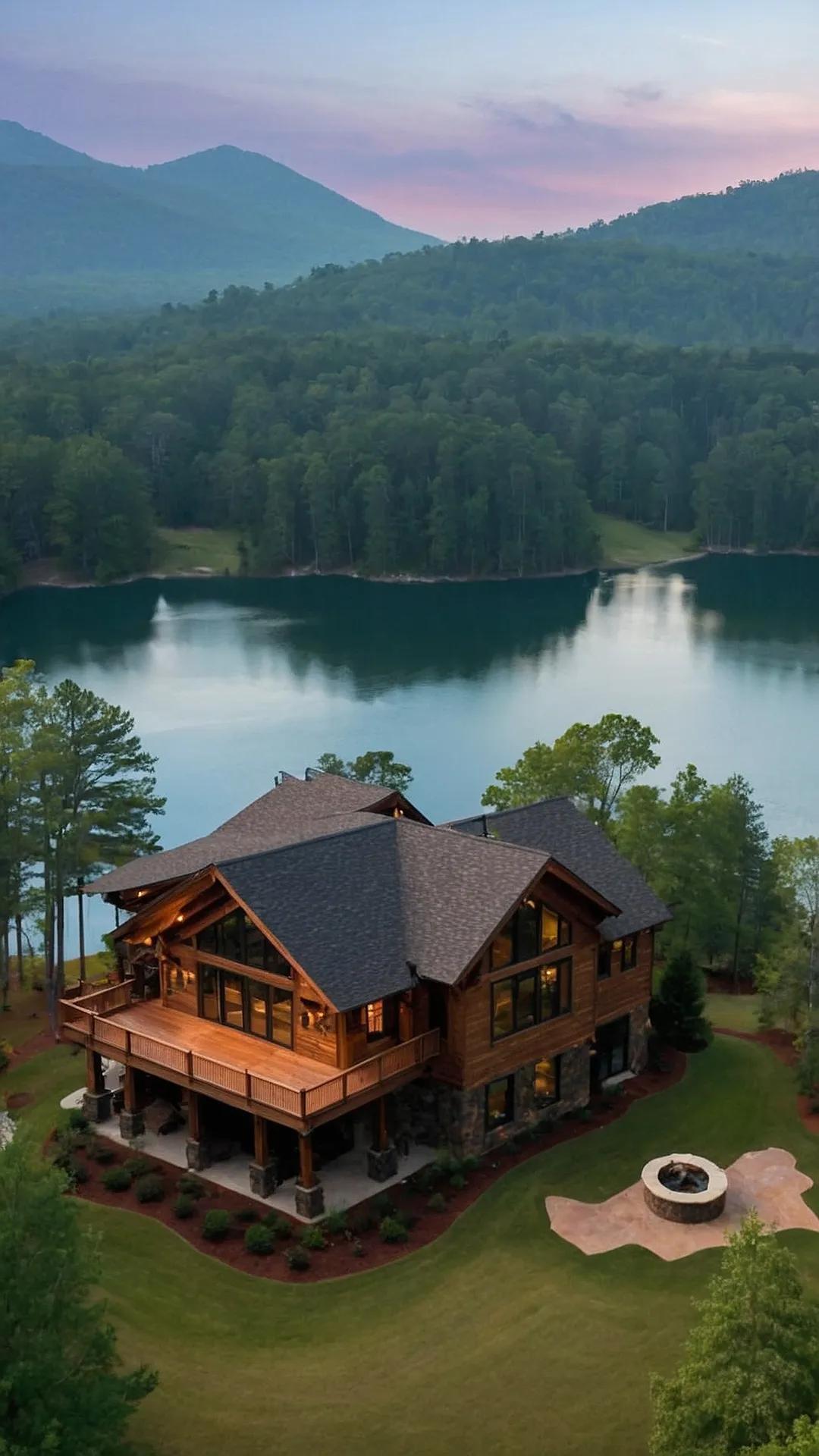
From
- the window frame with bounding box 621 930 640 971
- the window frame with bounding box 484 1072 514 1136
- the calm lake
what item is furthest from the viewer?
the calm lake

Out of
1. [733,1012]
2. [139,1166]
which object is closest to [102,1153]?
[139,1166]

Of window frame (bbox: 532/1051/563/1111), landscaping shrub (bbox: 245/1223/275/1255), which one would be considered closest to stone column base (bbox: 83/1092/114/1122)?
landscaping shrub (bbox: 245/1223/275/1255)

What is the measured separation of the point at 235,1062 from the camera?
2161 cm

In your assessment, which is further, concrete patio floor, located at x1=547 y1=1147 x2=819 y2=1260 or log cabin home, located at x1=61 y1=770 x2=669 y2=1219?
log cabin home, located at x1=61 y1=770 x2=669 y2=1219

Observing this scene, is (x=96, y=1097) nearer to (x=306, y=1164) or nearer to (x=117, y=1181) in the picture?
(x=117, y=1181)

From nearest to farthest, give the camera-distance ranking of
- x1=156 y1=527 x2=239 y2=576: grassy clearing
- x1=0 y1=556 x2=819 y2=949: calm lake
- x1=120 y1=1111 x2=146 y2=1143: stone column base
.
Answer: x1=120 y1=1111 x2=146 y2=1143: stone column base, x1=0 y1=556 x2=819 y2=949: calm lake, x1=156 y1=527 x2=239 y2=576: grassy clearing

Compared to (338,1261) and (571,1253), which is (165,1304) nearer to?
(338,1261)

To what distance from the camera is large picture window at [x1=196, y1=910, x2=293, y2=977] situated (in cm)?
2150

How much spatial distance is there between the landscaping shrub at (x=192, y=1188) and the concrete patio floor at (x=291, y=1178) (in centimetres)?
34

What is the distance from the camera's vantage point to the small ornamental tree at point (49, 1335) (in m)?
12.0

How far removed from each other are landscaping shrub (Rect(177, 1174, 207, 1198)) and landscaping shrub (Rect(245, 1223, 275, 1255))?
1.71m

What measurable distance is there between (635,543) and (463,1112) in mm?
107081

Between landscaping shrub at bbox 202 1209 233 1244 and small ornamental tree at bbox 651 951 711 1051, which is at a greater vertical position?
small ornamental tree at bbox 651 951 711 1051

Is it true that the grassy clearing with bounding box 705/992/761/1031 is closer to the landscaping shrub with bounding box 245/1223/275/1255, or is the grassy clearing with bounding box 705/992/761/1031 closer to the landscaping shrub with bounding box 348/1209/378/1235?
the landscaping shrub with bounding box 348/1209/378/1235
